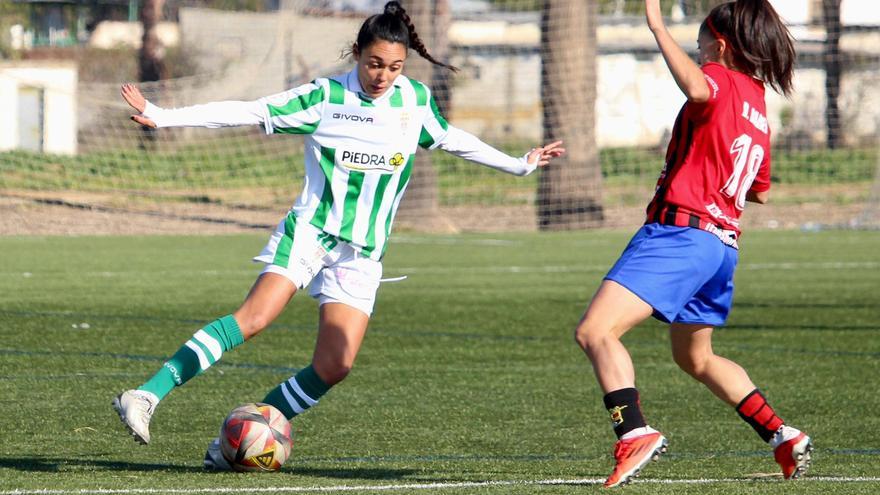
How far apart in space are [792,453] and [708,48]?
152cm

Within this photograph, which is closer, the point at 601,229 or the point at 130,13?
the point at 601,229

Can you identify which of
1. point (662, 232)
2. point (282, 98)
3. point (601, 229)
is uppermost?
point (282, 98)


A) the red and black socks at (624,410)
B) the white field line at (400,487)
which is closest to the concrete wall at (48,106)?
the white field line at (400,487)

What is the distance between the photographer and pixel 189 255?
16.5 meters

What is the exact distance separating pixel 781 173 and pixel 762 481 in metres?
20.7

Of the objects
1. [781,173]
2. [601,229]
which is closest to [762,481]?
[601,229]

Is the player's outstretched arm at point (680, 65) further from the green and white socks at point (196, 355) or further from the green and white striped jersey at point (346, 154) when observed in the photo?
the green and white socks at point (196, 355)

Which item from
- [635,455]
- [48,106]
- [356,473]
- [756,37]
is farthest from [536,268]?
[48,106]

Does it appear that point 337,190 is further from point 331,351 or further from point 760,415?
point 760,415

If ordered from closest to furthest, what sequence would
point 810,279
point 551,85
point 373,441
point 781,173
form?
point 373,441 → point 810,279 → point 551,85 → point 781,173

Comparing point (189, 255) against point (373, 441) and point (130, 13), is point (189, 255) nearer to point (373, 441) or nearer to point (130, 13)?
point (373, 441)

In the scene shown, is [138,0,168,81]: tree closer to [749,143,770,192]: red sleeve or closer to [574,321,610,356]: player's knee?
[749,143,770,192]: red sleeve

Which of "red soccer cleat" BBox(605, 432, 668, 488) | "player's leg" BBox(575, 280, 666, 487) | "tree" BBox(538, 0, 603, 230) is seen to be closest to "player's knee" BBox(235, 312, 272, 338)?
"player's leg" BBox(575, 280, 666, 487)

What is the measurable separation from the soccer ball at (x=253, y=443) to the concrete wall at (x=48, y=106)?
→ 21096 millimetres
